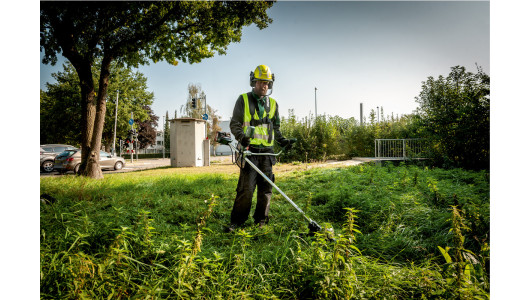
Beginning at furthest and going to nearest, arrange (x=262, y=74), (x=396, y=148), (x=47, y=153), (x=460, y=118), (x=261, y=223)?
(x=396, y=148) < (x=460, y=118) < (x=47, y=153) < (x=261, y=223) < (x=262, y=74)

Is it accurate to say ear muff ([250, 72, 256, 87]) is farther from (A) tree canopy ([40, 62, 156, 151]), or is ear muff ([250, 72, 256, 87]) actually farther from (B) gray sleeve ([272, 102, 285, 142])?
(A) tree canopy ([40, 62, 156, 151])

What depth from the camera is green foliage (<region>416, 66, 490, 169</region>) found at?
172 inches

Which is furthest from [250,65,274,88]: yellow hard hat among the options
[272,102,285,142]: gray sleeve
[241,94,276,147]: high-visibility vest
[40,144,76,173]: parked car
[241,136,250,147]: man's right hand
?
[40,144,76,173]: parked car

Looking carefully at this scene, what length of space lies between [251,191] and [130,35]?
4664 millimetres

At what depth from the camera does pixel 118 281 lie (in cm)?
157

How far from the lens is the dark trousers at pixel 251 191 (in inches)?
114

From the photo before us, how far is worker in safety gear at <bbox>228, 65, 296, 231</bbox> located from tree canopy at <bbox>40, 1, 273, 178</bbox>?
2.11m

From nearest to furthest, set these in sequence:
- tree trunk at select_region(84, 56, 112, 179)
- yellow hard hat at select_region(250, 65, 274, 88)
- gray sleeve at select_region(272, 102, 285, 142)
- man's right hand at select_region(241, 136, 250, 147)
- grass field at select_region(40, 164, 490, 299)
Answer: grass field at select_region(40, 164, 490, 299), man's right hand at select_region(241, 136, 250, 147), yellow hard hat at select_region(250, 65, 274, 88), gray sleeve at select_region(272, 102, 285, 142), tree trunk at select_region(84, 56, 112, 179)

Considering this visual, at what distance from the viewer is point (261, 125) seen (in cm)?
294

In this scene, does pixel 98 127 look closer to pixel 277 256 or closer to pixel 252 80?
pixel 252 80

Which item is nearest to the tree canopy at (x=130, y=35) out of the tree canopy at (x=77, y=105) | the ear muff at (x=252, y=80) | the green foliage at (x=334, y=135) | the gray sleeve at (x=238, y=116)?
the tree canopy at (x=77, y=105)

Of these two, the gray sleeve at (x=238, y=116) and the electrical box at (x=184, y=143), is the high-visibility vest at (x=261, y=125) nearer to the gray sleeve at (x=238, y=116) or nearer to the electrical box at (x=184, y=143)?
the gray sleeve at (x=238, y=116)

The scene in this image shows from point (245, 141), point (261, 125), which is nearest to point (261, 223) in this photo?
point (245, 141)

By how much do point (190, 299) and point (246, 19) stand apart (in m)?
5.56
